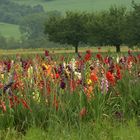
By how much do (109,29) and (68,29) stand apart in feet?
38.3

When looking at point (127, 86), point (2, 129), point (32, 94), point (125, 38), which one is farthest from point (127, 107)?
point (125, 38)

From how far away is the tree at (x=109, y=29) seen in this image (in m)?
71.9

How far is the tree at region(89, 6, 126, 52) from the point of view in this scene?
236ft

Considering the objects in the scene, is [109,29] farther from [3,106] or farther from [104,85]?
[3,106]

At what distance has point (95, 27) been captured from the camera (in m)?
74.8

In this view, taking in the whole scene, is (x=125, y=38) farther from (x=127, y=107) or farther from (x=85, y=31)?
(x=127, y=107)

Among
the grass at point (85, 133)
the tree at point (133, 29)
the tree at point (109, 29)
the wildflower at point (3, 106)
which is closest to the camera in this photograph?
the grass at point (85, 133)

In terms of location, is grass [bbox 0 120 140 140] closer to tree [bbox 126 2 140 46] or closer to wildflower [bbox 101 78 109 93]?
wildflower [bbox 101 78 109 93]

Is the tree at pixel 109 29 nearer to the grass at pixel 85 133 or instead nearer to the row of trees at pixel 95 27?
the row of trees at pixel 95 27

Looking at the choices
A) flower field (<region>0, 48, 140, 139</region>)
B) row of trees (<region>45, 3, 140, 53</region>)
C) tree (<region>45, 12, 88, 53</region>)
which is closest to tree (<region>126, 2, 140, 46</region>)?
row of trees (<region>45, 3, 140, 53</region>)

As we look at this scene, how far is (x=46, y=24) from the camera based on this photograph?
83.4 metres

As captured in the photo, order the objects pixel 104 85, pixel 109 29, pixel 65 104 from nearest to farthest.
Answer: pixel 65 104 → pixel 104 85 → pixel 109 29

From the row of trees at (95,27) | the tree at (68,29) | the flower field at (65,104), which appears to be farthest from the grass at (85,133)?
the tree at (68,29)

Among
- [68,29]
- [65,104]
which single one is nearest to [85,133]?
[65,104]
